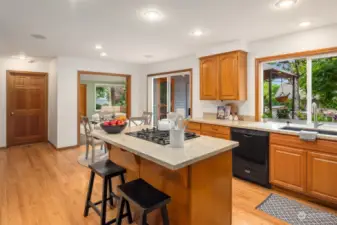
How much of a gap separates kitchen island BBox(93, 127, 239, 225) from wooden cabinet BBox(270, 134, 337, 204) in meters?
1.22

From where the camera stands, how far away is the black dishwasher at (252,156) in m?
2.98

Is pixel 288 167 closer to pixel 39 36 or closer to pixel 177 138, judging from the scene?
pixel 177 138

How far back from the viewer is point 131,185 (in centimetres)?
177

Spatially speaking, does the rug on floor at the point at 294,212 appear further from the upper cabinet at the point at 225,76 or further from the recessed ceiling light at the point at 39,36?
the recessed ceiling light at the point at 39,36

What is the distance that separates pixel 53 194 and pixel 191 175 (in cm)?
221

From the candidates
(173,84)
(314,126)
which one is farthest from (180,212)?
(173,84)

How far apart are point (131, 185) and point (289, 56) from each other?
3.16m

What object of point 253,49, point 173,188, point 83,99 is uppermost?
point 253,49

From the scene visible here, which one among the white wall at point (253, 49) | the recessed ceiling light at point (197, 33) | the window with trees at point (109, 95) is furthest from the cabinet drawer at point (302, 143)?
the window with trees at point (109, 95)

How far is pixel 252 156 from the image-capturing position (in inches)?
122

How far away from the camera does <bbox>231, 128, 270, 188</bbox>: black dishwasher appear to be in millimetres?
2982

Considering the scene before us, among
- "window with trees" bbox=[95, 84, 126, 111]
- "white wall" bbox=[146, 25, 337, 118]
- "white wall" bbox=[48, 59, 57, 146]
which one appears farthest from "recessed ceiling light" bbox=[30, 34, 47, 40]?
"window with trees" bbox=[95, 84, 126, 111]

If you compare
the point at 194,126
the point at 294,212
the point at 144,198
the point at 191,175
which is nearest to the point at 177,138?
the point at 191,175

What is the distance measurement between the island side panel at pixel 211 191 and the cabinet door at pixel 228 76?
1954 mm
